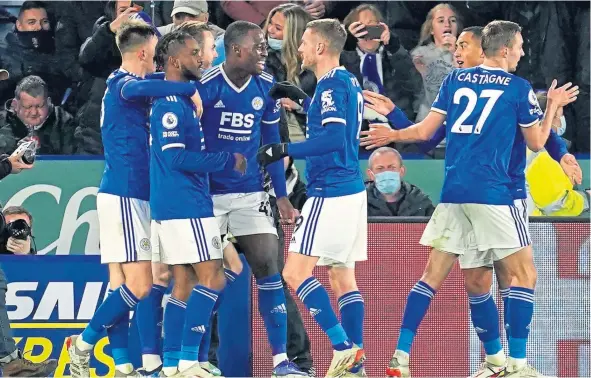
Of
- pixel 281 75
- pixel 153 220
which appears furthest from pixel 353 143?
pixel 281 75

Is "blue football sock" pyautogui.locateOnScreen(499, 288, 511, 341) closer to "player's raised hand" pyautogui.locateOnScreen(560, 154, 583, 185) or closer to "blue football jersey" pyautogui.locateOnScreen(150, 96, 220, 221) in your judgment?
"player's raised hand" pyautogui.locateOnScreen(560, 154, 583, 185)

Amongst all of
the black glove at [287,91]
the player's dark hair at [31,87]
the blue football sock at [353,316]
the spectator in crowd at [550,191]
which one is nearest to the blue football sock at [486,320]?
the blue football sock at [353,316]

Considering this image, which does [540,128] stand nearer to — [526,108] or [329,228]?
[526,108]

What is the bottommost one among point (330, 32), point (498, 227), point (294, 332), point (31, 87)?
point (294, 332)

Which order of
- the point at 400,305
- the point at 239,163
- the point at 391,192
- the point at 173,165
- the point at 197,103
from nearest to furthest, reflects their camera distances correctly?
the point at 173,165 → the point at 239,163 → the point at 197,103 → the point at 400,305 → the point at 391,192

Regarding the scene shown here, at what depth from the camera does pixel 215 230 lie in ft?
24.1

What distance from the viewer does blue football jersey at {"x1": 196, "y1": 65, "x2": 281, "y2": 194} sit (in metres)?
7.62

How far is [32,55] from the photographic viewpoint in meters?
10.6

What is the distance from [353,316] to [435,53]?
140 inches

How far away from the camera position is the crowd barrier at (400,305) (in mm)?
8391

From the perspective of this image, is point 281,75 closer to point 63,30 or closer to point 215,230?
point 63,30

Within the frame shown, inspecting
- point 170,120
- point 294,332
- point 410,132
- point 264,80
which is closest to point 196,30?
point 264,80

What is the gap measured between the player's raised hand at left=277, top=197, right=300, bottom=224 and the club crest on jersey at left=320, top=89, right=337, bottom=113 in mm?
654

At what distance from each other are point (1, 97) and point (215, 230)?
3936 mm
